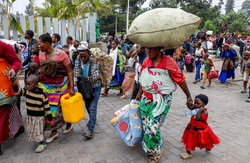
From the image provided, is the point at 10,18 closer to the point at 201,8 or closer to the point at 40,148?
the point at 40,148

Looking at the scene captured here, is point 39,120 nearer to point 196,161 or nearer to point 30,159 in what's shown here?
point 30,159

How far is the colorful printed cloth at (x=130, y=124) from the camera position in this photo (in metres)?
3.01

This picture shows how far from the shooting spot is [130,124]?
10.0 ft

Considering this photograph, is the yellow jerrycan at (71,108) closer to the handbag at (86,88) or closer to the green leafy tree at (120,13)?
the handbag at (86,88)

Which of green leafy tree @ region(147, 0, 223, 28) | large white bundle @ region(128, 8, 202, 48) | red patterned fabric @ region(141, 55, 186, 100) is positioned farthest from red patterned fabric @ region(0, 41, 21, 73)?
green leafy tree @ region(147, 0, 223, 28)

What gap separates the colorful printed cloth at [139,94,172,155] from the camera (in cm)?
275

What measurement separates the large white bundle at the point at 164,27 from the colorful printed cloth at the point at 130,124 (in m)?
1.11

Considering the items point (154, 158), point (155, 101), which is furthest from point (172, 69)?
point (154, 158)

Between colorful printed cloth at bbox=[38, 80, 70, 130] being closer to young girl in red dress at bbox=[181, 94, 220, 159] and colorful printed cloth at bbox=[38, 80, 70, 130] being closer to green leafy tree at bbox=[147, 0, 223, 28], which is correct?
young girl in red dress at bbox=[181, 94, 220, 159]

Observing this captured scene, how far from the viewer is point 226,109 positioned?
18.0ft

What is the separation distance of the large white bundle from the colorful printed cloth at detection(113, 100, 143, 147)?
3.65ft

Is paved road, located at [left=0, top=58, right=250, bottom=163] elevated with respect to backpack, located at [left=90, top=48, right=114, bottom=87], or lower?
lower

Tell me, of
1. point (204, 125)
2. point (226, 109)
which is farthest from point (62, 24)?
point (204, 125)

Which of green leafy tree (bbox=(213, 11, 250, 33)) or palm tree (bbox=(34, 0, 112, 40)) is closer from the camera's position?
palm tree (bbox=(34, 0, 112, 40))
